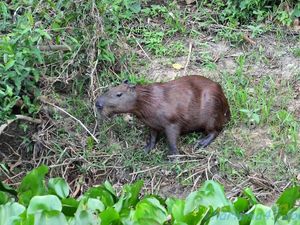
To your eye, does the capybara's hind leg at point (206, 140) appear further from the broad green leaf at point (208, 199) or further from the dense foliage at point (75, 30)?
the broad green leaf at point (208, 199)

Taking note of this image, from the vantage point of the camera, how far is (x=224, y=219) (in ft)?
11.2

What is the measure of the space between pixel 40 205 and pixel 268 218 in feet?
3.43

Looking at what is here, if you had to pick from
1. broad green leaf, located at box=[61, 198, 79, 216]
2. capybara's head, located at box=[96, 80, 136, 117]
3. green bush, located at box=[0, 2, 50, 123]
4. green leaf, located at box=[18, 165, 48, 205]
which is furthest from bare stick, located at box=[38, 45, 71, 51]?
broad green leaf, located at box=[61, 198, 79, 216]

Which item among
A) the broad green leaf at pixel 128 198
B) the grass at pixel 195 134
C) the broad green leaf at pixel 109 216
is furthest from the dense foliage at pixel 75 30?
the broad green leaf at pixel 109 216

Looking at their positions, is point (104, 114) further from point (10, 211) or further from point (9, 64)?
point (10, 211)

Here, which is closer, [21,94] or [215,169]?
[215,169]

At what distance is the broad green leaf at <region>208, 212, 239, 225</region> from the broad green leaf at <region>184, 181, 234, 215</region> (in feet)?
0.74

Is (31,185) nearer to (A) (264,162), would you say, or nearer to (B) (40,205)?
(B) (40,205)

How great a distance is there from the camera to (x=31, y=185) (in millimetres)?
4094

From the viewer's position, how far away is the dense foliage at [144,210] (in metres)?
3.49

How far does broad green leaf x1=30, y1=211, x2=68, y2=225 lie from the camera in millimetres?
3475

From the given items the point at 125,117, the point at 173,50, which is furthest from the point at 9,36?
the point at 173,50

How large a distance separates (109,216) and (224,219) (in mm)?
541

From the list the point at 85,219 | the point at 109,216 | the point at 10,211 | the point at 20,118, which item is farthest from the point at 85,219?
the point at 20,118
